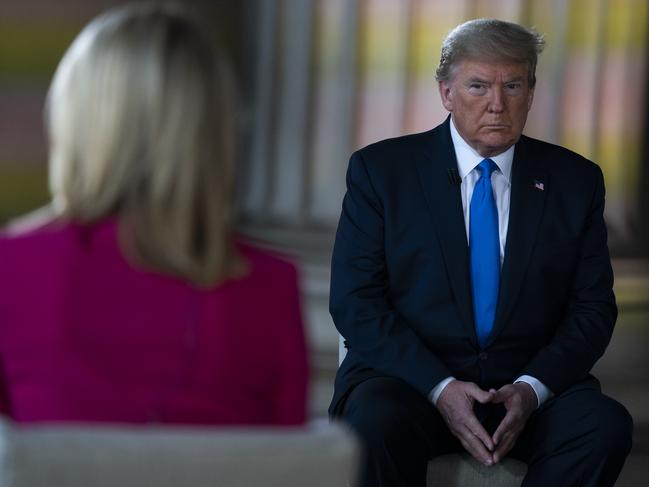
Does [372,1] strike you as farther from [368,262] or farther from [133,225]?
[133,225]

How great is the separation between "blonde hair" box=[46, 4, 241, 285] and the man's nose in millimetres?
1582

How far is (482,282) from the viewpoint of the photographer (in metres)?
3.30

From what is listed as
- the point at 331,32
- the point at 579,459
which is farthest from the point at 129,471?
the point at 331,32

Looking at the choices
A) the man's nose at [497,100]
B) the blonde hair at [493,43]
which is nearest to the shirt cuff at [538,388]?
the man's nose at [497,100]

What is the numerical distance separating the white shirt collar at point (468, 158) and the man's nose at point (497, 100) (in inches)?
5.2

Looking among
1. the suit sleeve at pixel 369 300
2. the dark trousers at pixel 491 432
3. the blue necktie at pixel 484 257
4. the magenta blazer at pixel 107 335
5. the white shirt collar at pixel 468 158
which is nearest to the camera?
the magenta blazer at pixel 107 335

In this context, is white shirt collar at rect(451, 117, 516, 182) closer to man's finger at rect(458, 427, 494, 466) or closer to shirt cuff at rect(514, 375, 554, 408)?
shirt cuff at rect(514, 375, 554, 408)

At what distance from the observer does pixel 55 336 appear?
5.82 ft

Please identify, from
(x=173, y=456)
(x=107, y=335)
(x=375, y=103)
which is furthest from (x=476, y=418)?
(x=375, y=103)

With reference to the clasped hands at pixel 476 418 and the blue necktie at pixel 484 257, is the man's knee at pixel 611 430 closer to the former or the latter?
the clasped hands at pixel 476 418

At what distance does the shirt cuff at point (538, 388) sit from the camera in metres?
3.19

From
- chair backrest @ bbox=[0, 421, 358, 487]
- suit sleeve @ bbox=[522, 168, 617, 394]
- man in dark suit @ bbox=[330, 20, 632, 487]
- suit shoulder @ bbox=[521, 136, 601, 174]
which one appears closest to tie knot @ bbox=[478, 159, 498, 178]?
man in dark suit @ bbox=[330, 20, 632, 487]

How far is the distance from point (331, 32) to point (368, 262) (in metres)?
1.86

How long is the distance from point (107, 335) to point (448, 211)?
1.65 meters
